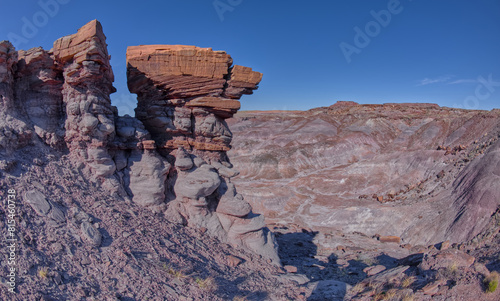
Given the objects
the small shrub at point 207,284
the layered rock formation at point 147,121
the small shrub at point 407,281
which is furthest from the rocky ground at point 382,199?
the layered rock formation at point 147,121

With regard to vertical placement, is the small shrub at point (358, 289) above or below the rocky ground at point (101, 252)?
below

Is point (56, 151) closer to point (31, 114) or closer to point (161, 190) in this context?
point (31, 114)

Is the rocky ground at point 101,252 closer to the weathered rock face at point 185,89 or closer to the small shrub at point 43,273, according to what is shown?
the small shrub at point 43,273

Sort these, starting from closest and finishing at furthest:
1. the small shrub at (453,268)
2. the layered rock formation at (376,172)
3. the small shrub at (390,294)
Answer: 1. the small shrub at (390,294)
2. the small shrub at (453,268)
3. the layered rock formation at (376,172)

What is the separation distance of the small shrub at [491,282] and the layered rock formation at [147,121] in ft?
17.8

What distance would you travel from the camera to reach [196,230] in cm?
912

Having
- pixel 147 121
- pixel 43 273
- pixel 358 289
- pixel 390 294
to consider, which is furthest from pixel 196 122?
pixel 390 294

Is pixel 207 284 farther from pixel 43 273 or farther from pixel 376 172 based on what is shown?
pixel 376 172

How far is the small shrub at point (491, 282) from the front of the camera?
5.28m

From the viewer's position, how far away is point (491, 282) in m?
5.35

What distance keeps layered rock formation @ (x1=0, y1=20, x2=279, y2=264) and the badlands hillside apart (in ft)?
0.12

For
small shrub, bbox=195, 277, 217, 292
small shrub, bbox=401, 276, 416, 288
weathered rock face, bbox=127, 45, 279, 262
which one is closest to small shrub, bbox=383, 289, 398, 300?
small shrub, bbox=401, 276, 416, 288

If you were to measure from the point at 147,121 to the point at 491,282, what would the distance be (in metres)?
9.64

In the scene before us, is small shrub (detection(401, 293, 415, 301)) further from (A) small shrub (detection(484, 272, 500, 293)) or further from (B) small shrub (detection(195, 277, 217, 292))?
(B) small shrub (detection(195, 277, 217, 292))
